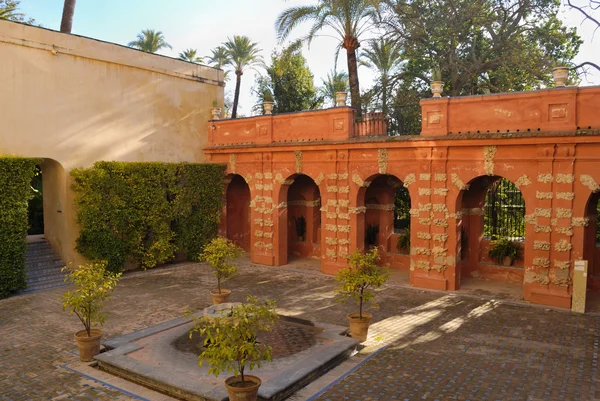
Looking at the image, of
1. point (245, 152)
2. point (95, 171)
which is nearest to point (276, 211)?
point (245, 152)

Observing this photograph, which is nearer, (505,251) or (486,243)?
(505,251)

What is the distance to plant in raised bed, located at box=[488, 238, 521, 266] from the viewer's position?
618 inches

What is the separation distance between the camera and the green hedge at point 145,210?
16.4 m

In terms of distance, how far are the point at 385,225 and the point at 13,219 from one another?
41.4ft

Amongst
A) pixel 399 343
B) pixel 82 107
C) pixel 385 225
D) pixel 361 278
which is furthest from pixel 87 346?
pixel 385 225

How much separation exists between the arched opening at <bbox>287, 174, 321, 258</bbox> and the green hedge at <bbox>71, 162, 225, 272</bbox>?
322cm

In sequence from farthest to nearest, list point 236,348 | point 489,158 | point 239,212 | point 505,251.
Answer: point 239,212 → point 505,251 → point 489,158 → point 236,348

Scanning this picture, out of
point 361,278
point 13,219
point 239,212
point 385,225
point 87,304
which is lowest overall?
point 87,304

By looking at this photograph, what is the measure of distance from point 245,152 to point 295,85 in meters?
12.8

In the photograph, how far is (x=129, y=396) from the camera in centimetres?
791

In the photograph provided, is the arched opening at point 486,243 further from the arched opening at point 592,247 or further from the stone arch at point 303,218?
the stone arch at point 303,218

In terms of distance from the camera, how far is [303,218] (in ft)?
68.2

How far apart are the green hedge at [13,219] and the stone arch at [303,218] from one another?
31.3ft

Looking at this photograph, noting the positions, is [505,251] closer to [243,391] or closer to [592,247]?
[592,247]
